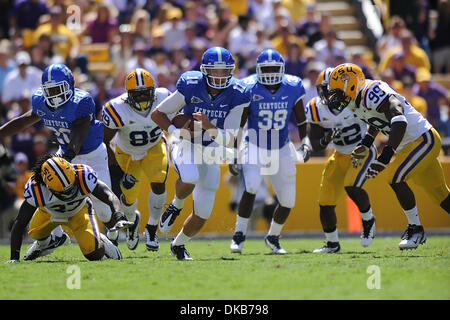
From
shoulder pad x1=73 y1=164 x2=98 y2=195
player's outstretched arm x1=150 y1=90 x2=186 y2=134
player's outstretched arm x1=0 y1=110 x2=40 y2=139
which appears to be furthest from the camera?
player's outstretched arm x1=0 y1=110 x2=40 y2=139

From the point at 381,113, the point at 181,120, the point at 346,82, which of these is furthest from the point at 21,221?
the point at 381,113

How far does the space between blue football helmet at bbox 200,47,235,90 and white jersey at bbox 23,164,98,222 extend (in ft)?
4.72

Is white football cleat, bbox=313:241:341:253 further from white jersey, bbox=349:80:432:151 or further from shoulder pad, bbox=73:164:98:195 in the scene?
shoulder pad, bbox=73:164:98:195

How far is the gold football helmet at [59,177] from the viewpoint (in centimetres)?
743

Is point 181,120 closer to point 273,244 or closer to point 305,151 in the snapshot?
point 305,151

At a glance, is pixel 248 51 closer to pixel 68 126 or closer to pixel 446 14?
pixel 446 14

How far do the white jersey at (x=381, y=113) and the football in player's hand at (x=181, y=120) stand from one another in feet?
5.40

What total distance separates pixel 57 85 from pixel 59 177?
1.36 m

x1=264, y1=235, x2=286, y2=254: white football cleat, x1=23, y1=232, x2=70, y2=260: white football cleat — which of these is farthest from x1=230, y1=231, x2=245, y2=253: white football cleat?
x1=23, y1=232, x2=70, y2=260: white football cleat

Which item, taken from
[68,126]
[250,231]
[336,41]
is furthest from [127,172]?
[336,41]

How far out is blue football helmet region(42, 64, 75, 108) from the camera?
844 centimetres

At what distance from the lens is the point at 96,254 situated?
7.94 meters

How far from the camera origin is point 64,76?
27.8 ft

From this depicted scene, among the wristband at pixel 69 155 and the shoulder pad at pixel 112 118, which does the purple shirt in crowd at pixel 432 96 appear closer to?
the shoulder pad at pixel 112 118
